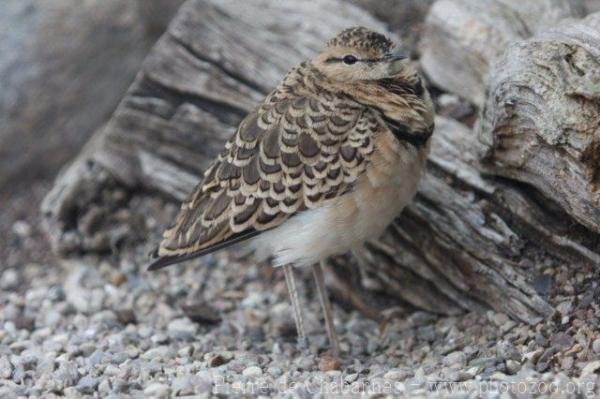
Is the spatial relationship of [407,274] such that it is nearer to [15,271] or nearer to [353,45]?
[353,45]

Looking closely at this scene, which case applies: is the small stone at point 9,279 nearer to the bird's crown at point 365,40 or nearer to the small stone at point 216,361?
the small stone at point 216,361

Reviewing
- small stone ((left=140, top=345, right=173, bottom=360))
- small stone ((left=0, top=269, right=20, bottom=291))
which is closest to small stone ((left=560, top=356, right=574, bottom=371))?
small stone ((left=140, top=345, right=173, bottom=360))

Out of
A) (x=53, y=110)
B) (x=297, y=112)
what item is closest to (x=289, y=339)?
(x=297, y=112)

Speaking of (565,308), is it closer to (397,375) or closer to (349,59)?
(397,375)

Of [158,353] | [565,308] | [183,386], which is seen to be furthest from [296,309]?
[565,308]

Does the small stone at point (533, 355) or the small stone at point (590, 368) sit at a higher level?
the small stone at point (590, 368)

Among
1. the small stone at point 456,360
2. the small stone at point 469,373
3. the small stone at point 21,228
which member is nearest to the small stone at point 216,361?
the small stone at point 456,360
